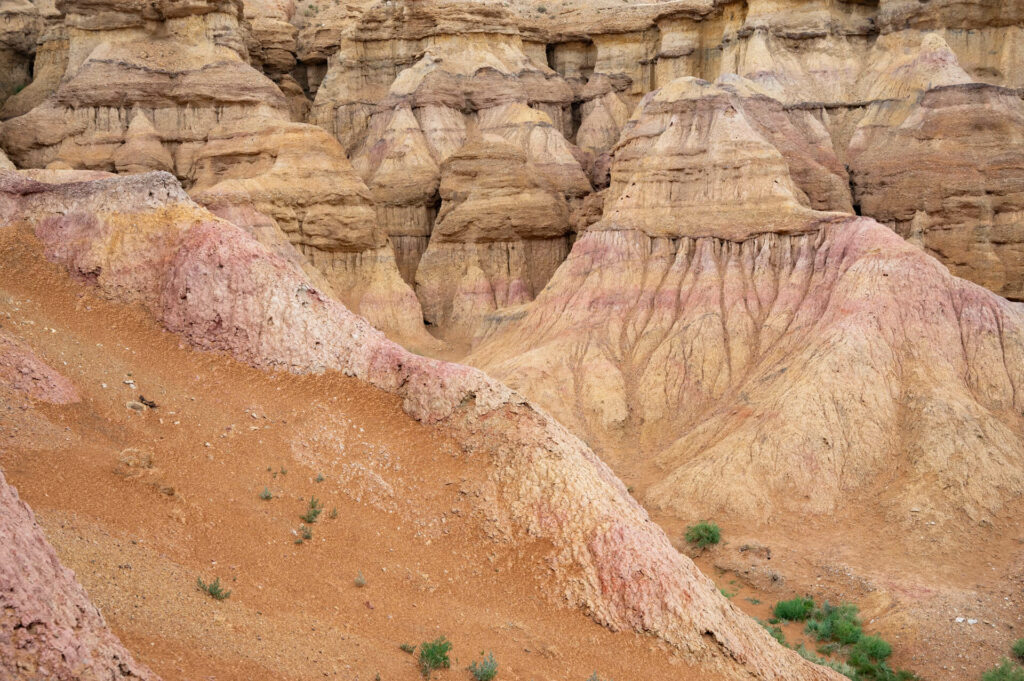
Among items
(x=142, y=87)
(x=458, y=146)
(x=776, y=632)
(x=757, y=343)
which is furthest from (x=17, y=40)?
(x=776, y=632)

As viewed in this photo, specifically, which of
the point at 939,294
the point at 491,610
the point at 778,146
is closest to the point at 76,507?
the point at 491,610

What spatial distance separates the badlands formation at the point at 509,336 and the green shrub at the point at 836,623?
2.35ft

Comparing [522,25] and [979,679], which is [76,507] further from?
[522,25]

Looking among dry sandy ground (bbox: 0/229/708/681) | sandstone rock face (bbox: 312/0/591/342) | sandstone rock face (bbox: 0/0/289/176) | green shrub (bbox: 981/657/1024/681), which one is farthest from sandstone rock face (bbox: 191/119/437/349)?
green shrub (bbox: 981/657/1024/681)

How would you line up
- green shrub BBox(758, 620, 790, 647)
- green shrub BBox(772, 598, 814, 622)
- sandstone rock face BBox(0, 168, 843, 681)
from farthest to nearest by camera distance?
green shrub BBox(772, 598, 814, 622), green shrub BBox(758, 620, 790, 647), sandstone rock face BBox(0, 168, 843, 681)

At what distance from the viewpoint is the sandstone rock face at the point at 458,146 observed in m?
49.2

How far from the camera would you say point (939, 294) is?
29.8 metres

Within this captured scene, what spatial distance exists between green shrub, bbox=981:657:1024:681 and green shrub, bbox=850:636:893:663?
191 centimetres

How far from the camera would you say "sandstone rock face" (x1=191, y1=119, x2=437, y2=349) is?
142 ft

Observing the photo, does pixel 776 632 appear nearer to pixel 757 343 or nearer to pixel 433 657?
pixel 757 343

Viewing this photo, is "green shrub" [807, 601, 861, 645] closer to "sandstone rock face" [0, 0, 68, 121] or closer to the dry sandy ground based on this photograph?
the dry sandy ground

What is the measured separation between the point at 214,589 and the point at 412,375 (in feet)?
16.0

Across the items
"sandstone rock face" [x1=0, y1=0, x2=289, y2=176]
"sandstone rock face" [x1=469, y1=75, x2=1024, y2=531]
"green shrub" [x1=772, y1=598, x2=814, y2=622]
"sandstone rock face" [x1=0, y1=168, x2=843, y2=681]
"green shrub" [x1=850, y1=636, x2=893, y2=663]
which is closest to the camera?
"sandstone rock face" [x1=0, y1=168, x2=843, y2=681]

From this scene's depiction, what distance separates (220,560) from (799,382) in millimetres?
22415
